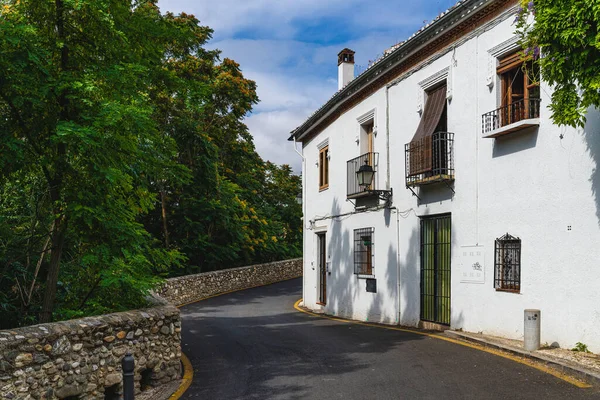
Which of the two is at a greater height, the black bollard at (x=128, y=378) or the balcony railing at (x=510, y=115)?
the balcony railing at (x=510, y=115)

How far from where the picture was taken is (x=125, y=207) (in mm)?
9969

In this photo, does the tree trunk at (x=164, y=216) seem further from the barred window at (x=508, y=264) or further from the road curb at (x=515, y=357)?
the barred window at (x=508, y=264)

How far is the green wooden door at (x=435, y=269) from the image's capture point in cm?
1257

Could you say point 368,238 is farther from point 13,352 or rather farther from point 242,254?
point 242,254

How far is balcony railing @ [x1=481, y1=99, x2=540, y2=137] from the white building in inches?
1.1

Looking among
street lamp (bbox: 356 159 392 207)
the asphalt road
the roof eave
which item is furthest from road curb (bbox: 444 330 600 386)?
the roof eave

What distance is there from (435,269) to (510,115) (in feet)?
13.3

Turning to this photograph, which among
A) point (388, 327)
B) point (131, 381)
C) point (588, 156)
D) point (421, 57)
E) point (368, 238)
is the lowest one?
point (388, 327)

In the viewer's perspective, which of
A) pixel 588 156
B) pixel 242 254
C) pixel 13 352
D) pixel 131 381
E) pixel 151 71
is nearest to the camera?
pixel 131 381

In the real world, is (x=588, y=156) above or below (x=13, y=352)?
above

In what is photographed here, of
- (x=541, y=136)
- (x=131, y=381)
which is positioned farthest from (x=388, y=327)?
(x=131, y=381)

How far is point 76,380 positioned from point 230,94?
2229 cm

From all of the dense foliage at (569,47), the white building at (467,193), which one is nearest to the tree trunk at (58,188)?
the dense foliage at (569,47)

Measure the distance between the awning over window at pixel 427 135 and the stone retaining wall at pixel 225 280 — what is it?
28.4 ft
